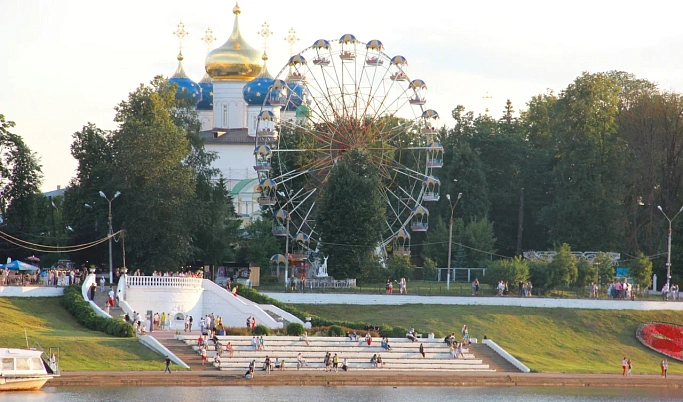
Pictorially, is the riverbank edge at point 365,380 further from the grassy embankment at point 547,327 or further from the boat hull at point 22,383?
the grassy embankment at point 547,327

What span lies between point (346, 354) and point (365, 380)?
11.2 ft

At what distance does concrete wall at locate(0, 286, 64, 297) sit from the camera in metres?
63.0

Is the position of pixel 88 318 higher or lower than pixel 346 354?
higher

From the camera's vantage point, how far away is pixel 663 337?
68.8m

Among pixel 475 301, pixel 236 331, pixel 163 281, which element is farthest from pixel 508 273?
pixel 236 331

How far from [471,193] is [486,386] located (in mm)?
42551

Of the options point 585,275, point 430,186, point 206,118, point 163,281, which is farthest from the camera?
point 206,118

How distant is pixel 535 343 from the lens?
66062 millimetres

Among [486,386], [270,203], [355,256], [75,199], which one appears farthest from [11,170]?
[486,386]

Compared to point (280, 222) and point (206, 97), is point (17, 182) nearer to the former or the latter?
point (280, 222)

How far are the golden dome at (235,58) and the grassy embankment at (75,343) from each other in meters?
62.2

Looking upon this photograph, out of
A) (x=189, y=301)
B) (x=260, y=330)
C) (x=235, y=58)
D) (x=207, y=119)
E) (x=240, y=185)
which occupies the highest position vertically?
(x=235, y=58)

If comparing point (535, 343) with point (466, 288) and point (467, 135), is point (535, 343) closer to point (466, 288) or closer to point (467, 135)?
point (466, 288)

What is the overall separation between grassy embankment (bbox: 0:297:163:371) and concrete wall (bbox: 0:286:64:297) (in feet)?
8.05
